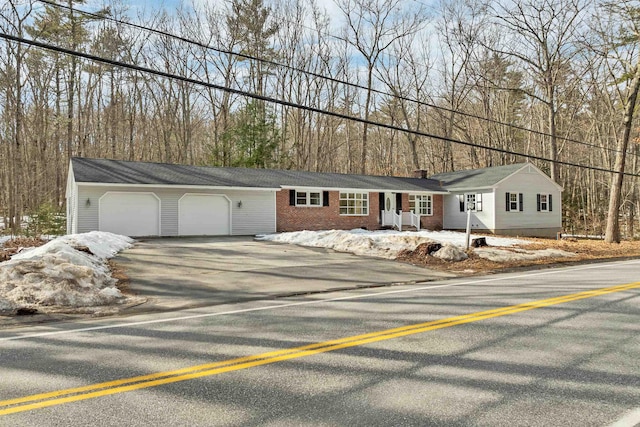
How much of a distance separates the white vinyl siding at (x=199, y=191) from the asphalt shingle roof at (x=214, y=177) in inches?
18.7

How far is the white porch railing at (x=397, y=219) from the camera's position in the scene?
27500mm

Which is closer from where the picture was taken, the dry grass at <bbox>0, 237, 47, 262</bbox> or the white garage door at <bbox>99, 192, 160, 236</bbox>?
the dry grass at <bbox>0, 237, 47, 262</bbox>

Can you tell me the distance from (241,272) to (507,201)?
22.4 metres

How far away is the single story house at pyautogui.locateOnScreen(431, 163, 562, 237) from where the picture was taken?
90.9 ft

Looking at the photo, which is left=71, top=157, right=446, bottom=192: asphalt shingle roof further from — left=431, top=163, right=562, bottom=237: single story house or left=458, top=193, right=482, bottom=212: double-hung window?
left=431, top=163, right=562, bottom=237: single story house

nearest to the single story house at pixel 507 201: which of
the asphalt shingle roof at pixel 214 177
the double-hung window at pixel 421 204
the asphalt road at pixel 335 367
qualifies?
the double-hung window at pixel 421 204

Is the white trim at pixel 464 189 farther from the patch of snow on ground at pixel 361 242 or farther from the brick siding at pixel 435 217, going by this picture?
the patch of snow on ground at pixel 361 242

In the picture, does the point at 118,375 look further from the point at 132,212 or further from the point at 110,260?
the point at 132,212

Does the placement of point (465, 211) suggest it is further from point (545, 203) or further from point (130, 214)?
point (130, 214)

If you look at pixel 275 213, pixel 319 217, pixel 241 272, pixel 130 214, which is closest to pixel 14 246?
pixel 130 214

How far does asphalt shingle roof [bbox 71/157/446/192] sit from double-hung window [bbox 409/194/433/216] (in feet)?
2.13

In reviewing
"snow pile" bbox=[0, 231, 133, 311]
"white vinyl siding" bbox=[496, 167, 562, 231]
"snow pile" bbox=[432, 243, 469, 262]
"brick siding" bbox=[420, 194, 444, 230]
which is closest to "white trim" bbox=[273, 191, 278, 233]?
"brick siding" bbox=[420, 194, 444, 230]

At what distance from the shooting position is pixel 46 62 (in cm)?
3142

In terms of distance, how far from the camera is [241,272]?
11.5 metres
